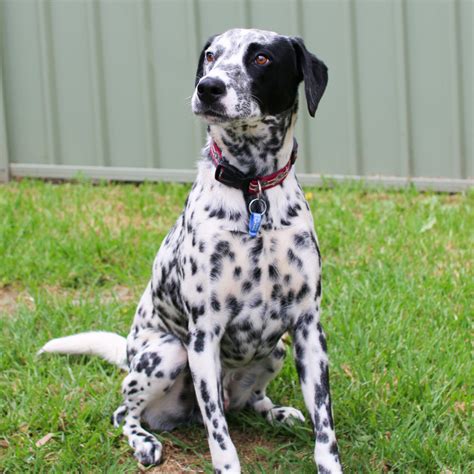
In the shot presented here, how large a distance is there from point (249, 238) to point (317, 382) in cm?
55

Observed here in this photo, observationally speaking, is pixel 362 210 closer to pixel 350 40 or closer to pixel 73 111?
pixel 350 40

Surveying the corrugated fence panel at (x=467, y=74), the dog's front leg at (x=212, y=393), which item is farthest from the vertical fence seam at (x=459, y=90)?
the dog's front leg at (x=212, y=393)

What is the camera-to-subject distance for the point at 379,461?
11.7ft

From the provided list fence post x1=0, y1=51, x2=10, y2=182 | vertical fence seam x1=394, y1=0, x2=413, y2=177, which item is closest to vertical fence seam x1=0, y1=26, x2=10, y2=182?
fence post x1=0, y1=51, x2=10, y2=182

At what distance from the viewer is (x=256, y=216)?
3.38m

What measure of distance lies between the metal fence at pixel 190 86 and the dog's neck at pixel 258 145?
129 inches

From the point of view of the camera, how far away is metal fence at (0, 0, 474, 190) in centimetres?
656

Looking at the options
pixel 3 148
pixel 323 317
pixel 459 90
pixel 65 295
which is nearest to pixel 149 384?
pixel 323 317

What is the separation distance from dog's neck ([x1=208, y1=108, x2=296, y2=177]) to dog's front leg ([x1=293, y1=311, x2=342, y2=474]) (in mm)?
531

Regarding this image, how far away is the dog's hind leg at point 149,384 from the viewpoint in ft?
12.1

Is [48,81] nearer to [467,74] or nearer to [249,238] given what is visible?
[467,74]

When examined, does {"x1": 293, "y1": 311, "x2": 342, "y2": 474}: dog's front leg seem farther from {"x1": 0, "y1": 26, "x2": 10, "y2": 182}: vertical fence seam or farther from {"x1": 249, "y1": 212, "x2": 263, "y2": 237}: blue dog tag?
{"x1": 0, "y1": 26, "x2": 10, "y2": 182}: vertical fence seam

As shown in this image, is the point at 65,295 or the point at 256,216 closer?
the point at 256,216

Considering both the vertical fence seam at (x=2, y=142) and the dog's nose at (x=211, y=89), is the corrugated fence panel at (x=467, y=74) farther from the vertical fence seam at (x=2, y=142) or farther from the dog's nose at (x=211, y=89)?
the dog's nose at (x=211, y=89)
